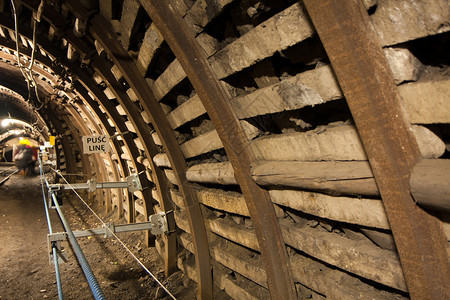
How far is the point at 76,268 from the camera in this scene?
5.95 m

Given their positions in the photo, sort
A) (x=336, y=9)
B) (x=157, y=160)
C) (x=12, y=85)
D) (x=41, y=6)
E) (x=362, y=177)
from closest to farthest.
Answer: (x=336, y=9) < (x=362, y=177) < (x=41, y=6) < (x=157, y=160) < (x=12, y=85)

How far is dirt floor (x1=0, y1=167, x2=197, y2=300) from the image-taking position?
487 cm

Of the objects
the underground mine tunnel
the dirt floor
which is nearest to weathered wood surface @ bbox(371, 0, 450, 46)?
the underground mine tunnel

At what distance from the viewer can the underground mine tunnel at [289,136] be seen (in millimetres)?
1206

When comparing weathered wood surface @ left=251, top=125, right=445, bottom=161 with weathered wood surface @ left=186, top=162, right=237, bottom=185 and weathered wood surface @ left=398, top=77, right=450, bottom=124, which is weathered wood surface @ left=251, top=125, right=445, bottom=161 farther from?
weathered wood surface @ left=186, top=162, right=237, bottom=185

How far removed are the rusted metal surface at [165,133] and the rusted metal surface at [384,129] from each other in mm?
2505

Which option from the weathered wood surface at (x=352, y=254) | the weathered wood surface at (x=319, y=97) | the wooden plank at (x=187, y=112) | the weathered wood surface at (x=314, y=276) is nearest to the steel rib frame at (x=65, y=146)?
the wooden plank at (x=187, y=112)

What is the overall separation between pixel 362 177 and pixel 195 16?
5.28 ft

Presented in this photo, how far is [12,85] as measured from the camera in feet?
37.3

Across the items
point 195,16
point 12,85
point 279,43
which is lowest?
point 279,43

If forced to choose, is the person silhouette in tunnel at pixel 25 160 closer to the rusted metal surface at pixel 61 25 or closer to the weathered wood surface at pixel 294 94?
the rusted metal surface at pixel 61 25

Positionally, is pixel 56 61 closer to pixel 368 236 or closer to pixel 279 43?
pixel 279 43

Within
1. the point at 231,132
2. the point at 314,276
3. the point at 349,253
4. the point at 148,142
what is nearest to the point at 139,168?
the point at 148,142

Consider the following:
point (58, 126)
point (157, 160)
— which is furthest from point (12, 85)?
point (157, 160)
